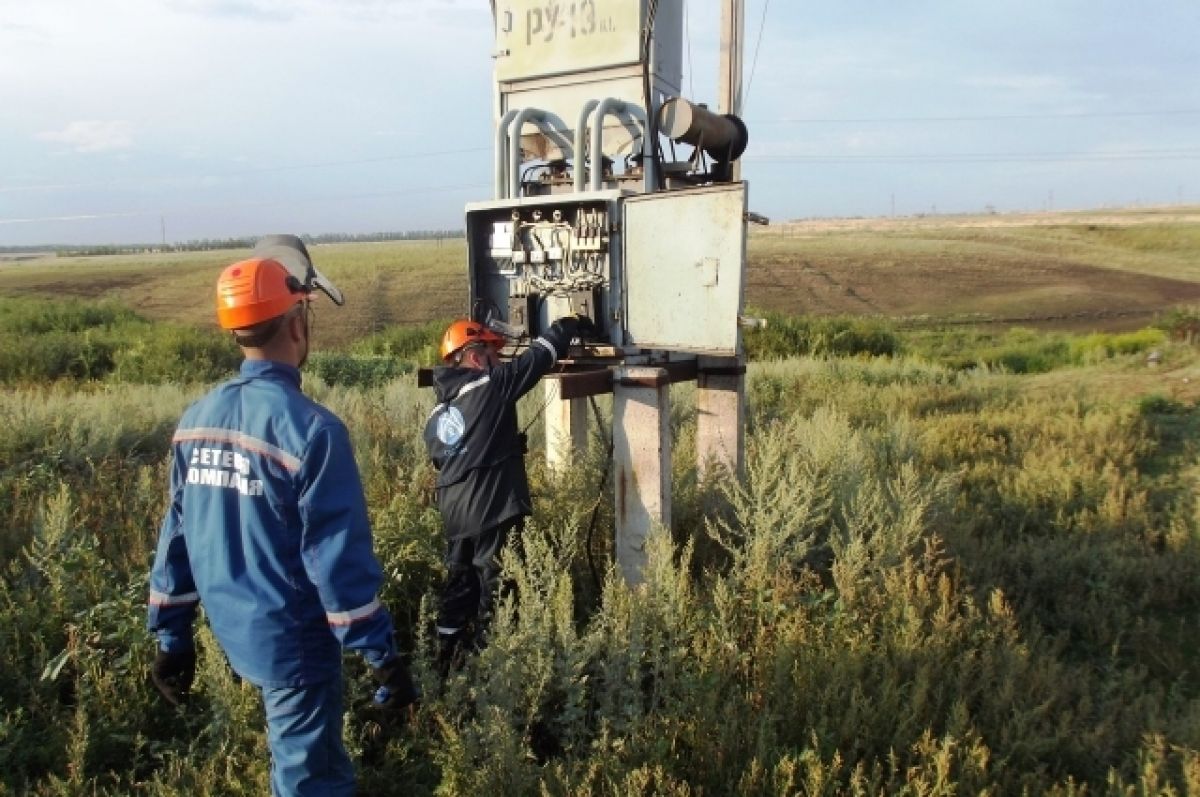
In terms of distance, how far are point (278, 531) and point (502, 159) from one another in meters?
3.11

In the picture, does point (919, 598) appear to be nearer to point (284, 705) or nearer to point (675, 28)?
point (284, 705)

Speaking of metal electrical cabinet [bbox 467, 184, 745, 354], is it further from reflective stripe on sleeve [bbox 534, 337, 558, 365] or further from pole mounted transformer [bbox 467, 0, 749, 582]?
reflective stripe on sleeve [bbox 534, 337, 558, 365]

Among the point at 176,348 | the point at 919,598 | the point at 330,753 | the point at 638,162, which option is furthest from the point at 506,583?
the point at 176,348

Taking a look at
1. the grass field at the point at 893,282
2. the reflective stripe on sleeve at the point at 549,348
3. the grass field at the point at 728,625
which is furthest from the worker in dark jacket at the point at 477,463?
the grass field at the point at 893,282

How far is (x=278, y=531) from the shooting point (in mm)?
2811

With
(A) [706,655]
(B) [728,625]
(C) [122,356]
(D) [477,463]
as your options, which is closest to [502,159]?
(D) [477,463]

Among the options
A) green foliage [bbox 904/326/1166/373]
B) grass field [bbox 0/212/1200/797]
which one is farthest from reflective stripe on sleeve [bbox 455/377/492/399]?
green foliage [bbox 904/326/1166/373]

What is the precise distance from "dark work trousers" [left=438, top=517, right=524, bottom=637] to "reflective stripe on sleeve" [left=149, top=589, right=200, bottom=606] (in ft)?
5.35

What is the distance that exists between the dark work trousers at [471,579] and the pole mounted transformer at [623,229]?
68cm

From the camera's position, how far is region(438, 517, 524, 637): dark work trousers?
4.61 metres

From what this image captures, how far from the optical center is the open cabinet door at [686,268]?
14.0 ft

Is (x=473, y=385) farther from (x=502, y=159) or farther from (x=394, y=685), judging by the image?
(x=394, y=685)

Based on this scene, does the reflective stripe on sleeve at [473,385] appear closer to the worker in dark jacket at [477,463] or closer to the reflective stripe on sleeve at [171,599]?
the worker in dark jacket at [477,463]

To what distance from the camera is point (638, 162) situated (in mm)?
5145
